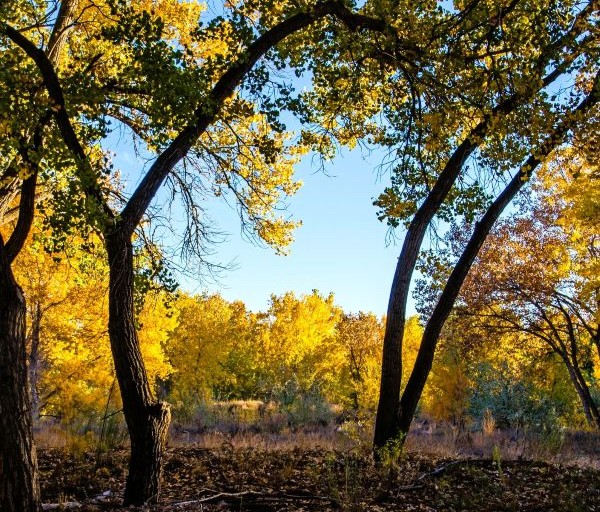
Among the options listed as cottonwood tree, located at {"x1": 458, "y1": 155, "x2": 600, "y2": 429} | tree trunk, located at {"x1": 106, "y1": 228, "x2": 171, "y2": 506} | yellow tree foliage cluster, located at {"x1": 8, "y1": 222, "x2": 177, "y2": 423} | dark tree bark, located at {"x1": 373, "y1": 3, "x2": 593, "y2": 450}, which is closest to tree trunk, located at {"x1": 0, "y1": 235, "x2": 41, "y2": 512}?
tree trunk, located at {"x1": 106, "y1": 228, "x2": 171, "y2": 506}

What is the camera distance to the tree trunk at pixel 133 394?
4984 millimetres

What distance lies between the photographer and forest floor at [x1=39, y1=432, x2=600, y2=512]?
15.6 ft

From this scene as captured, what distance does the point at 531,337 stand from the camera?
53.6 ft

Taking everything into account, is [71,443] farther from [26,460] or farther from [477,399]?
[477,399]

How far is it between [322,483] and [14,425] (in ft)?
→ 9.59

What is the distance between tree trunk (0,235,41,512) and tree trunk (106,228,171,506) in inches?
33.5

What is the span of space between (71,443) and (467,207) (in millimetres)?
6390

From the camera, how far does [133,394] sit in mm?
5078

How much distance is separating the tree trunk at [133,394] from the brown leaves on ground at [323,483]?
26 centimetres

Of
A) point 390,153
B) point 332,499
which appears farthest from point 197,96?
point 332,499

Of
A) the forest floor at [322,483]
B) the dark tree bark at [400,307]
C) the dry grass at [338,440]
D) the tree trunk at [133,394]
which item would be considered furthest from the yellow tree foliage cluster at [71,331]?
the tree trunk at [133,394]

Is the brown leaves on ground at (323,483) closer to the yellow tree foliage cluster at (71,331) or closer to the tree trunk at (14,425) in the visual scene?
the tree trunk at (14,425)

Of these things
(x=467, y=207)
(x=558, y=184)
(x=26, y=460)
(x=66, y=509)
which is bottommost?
(x=66, y=509)

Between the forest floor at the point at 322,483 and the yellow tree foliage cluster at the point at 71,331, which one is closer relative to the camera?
the forest floor at the point at 322,483
